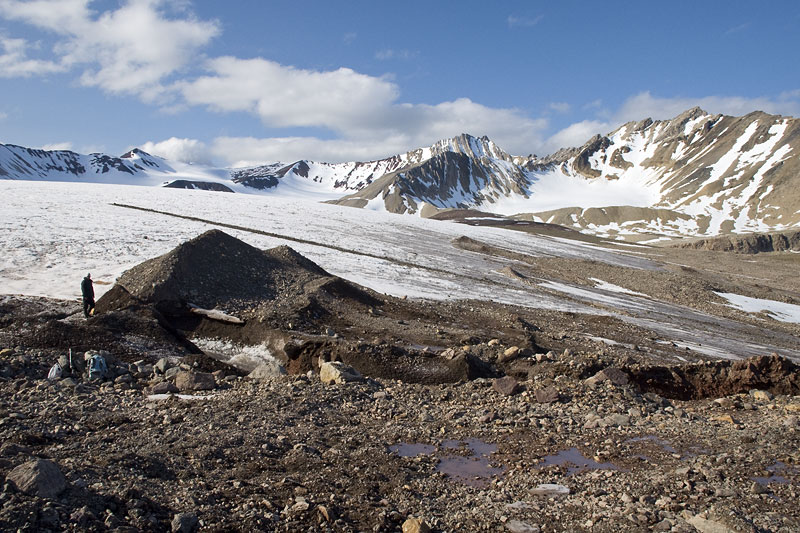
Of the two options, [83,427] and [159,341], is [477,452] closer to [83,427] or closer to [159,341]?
[83,427]

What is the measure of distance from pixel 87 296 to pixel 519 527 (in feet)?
47.4

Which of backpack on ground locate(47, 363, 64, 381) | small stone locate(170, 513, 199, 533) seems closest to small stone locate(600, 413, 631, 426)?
small stone locate(170, 513, 199, 533)

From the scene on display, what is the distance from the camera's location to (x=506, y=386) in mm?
12695

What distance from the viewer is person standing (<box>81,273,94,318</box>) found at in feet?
52.0

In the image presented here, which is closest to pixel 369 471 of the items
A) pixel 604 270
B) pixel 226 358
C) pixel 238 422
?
pixel 238 422

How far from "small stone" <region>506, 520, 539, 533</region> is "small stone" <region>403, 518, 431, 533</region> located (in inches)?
40.3

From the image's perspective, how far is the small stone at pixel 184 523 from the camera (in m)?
6.04

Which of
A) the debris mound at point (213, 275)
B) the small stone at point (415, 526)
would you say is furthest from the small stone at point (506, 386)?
the debris mound at point (213, 275)

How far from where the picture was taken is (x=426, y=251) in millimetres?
48594

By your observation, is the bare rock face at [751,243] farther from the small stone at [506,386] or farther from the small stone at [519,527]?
the small stone at [519,527]

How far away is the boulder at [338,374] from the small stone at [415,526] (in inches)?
229

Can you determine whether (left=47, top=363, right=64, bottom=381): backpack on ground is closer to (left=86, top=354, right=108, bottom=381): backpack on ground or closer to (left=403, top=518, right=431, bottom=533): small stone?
(left=86, top=354, right=108, bottom=381): backpack on ground

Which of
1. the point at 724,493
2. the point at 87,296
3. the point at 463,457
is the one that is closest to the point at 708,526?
the point at 724,493

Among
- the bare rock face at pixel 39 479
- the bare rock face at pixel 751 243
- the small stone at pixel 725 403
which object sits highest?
the bare rock face at pixel 39 479
